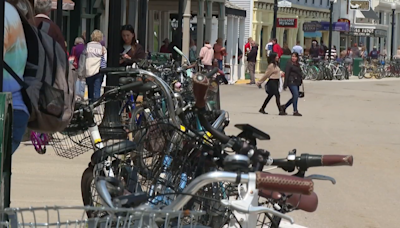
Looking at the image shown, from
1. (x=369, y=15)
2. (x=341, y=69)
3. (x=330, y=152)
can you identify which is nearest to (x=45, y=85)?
(x=330, y=152)

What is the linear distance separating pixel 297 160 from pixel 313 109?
19.8 m

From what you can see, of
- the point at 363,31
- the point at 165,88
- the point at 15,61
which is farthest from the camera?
the point at 363,31

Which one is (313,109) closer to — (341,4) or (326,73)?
(326,73)

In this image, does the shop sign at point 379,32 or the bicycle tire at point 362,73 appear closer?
the bicycle tire at point 362,73

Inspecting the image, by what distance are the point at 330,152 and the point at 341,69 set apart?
29.9 meters

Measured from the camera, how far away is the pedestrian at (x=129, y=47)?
13.3m

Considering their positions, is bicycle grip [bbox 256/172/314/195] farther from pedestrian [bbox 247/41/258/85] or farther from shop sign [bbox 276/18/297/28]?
shop sign [bbox 276/18/297/28]

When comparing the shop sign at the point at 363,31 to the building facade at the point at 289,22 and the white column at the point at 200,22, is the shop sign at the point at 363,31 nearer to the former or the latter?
the building facade at the point at 289,22

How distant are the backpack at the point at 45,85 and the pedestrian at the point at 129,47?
8.18 meters

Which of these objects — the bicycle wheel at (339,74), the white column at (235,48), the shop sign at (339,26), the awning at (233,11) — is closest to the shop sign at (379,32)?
the shop sign at (339,26)

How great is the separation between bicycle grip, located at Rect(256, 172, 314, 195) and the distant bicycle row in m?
38.5

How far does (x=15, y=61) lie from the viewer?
4.56 meters

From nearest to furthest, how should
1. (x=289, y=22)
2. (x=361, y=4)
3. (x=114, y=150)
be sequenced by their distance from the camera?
1. (x=114, y=150)
2. (x=289, y=22)
3. (x=361, y=4)

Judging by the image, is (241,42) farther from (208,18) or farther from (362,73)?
(362,73)
